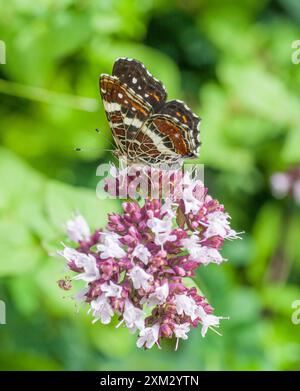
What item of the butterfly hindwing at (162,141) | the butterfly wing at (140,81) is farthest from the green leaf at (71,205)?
the butterfly wing at (140,81)

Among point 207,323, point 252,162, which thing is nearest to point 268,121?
point 252,162

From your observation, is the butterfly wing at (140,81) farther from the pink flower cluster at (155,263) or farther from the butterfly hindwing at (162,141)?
the pink flower cluster at (155,263)

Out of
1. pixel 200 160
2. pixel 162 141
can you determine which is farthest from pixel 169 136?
pixel 200 160

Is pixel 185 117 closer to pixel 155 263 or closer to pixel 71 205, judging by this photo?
pixel 155 263

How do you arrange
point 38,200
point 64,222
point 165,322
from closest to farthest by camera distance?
point 165,322 < point 64,222 < point 38,200

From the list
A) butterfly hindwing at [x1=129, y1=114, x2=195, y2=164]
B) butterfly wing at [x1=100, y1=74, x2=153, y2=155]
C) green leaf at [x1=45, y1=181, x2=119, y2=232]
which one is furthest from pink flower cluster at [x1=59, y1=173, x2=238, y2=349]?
green leaf at [x1=45, y1=181, x2=119, y2=232]

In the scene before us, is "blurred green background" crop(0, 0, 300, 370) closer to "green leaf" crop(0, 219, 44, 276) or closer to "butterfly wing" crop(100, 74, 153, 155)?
"green leaf" crop(0, 219, 44, 276)
